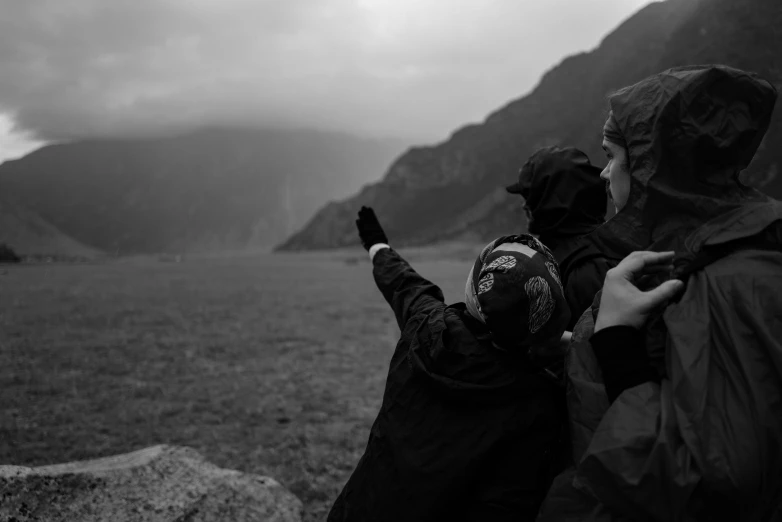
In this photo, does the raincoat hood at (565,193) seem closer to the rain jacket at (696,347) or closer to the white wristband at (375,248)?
the white wristband at (375,248)

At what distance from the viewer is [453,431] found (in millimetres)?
1888

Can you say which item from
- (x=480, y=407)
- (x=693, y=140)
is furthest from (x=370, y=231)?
(x=693, y=140)

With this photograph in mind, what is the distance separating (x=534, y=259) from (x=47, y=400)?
26.8ft

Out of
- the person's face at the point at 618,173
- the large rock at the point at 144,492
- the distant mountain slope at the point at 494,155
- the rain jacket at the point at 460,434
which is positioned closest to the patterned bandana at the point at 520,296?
the rain jacket at the point at 460,434

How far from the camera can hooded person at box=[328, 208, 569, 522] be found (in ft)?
5.76

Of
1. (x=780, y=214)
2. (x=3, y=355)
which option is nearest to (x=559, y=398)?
(x=780, y=214)

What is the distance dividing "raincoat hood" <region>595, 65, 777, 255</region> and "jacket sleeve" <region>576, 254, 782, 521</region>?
24 centimetres

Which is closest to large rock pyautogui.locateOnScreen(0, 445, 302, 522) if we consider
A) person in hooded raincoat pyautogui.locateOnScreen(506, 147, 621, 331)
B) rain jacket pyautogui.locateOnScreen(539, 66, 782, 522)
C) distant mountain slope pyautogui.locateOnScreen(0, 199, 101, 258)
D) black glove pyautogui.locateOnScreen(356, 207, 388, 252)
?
black glove pyautogui.locateOnScreen(356, 207, 388, 252)

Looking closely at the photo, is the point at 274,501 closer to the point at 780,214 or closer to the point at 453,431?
the point at 453,431

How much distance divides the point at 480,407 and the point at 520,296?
42 centimetres

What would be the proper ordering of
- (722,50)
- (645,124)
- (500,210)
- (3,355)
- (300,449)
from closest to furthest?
(645,124) < (300,449) < (3,355) < (722,50) < (500,210)

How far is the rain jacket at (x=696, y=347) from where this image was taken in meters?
1.35

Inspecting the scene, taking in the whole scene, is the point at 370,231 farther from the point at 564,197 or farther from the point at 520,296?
the point at 520,296

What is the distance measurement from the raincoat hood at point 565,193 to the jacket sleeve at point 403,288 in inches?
34.0
